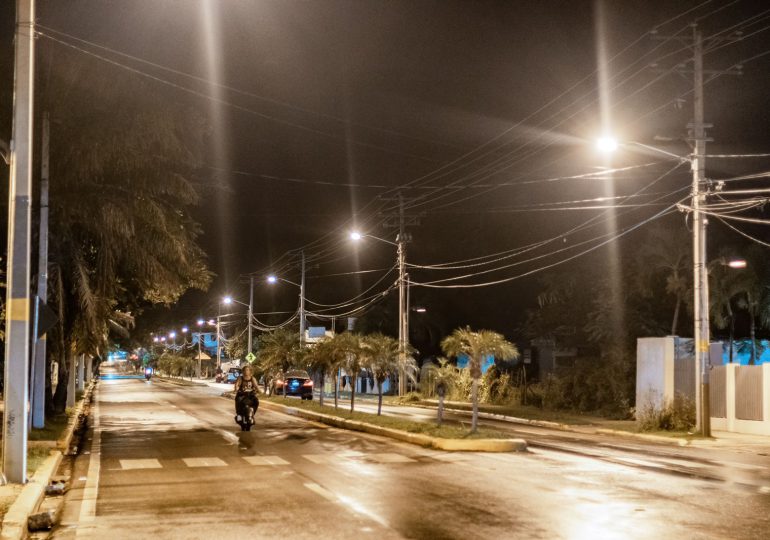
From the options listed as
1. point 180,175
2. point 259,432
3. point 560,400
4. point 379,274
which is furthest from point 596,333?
point 379,274

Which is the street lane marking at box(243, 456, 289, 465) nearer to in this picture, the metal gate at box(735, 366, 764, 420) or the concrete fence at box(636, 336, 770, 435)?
the concrete fence at box(636, 336, 770, 435)

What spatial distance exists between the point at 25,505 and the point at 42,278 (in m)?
11.8

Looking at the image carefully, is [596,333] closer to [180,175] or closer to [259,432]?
[259,432]

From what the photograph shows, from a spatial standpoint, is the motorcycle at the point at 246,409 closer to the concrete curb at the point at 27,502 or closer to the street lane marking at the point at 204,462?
the street lane marking at the point at 204,462

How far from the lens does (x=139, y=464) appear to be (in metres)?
16.2

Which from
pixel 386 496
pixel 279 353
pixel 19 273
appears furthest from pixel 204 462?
pixel 279 353

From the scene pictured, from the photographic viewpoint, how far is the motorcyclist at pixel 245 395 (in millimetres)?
24672

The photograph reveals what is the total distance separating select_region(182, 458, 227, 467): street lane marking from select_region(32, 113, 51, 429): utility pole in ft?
14.1

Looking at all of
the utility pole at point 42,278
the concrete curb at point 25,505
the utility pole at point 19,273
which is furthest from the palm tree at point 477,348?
the utility pole at point 19,273

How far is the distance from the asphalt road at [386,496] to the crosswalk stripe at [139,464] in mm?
60

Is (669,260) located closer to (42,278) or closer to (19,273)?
(42,278)

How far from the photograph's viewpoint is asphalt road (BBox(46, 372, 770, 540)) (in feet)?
31.1

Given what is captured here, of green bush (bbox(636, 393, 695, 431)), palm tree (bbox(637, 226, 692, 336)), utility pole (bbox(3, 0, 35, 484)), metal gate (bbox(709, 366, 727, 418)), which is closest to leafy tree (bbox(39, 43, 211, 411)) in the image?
utility pole (bbox(3, 0, 35, 484))

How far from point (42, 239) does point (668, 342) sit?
18577 millimetres
